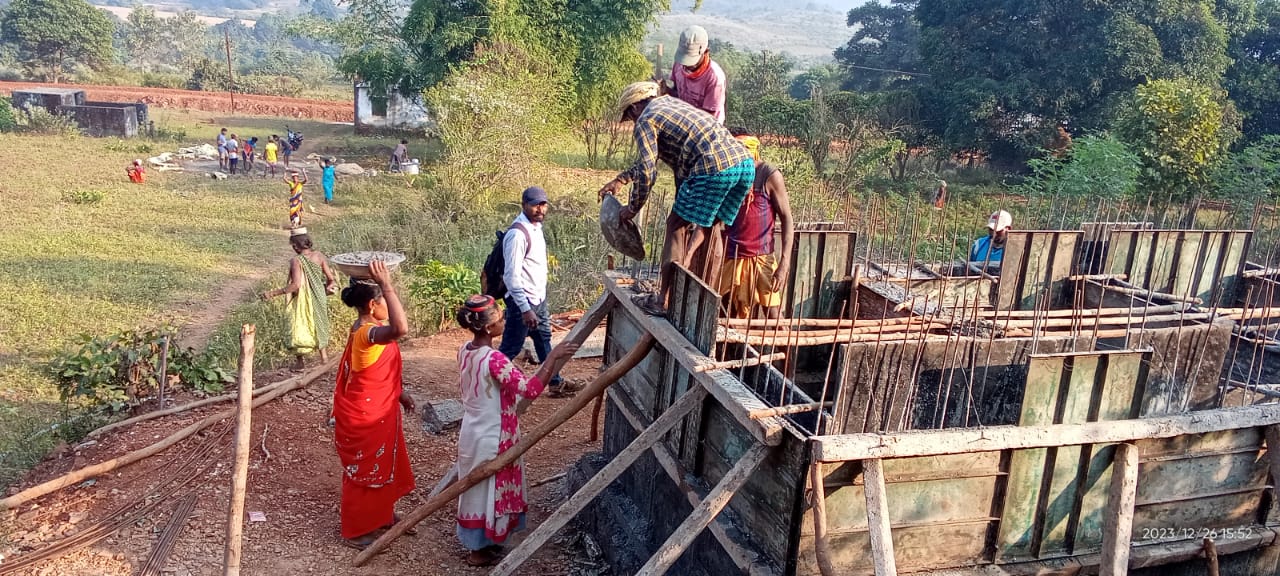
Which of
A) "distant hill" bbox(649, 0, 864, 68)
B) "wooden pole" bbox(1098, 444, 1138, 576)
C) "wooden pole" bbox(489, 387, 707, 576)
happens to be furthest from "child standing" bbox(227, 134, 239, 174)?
"distant hill" bbox(649, 0, 864, 68)

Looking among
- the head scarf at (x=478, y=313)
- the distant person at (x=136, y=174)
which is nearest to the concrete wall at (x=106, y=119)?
the distant person at (x=136, y=174)

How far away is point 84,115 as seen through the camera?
25453 millimetres

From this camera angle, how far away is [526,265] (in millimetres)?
6078

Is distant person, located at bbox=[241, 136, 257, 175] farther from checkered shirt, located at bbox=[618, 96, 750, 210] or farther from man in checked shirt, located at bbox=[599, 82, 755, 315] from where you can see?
checkered shirt, located at bbox=[618, 96, 750, 210]

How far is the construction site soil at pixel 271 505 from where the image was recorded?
4.59 meters

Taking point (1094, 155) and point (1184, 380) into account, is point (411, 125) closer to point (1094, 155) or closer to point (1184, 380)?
point (1094, 155)

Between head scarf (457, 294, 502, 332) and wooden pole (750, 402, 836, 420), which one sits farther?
head scarf (457, 294, 502, 332)

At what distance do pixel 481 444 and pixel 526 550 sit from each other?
657 millimetres

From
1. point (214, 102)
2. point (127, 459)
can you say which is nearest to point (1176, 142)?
point (127, 459)

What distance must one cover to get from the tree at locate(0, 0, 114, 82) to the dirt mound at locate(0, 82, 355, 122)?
417 centimetres

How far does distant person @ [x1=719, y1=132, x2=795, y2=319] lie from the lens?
4.71 m

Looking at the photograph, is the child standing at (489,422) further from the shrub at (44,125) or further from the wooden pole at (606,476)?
the shrub at (44,125)

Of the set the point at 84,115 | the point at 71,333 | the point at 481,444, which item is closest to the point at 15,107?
the point at 84,115

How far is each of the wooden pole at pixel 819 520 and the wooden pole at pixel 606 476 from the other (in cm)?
86
